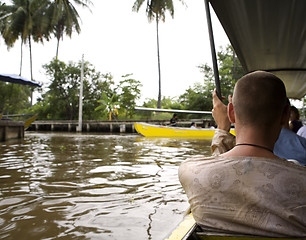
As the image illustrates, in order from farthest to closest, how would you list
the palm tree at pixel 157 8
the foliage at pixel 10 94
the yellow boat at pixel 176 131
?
the foliage at pixel 10 94 < the palm tree at pixel 157 8 < the yellow boat at pixel 176 131

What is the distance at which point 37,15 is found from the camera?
27.6 m

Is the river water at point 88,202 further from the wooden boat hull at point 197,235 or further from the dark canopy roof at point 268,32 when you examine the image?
the dark canopy roof at point 268,32

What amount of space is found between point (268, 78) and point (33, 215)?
98.2 inches

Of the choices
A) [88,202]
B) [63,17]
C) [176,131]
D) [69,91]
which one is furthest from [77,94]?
[88,202]

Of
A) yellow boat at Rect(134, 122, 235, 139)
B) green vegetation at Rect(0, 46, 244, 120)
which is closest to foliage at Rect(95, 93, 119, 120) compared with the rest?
green vegetation at Rect(0, 46, 244, 120)

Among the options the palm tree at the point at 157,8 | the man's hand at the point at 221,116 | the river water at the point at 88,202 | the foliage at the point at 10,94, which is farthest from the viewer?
the foliage at the point at 10,94

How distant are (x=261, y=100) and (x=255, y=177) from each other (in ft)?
1.07

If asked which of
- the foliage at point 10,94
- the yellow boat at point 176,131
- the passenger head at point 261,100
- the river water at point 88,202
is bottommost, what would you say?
the river water at point 88,202

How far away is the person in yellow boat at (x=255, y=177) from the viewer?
3.68 ft

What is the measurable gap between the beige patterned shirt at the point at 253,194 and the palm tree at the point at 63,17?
28.6 meters

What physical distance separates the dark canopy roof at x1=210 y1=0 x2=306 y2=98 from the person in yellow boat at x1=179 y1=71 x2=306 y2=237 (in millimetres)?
1429

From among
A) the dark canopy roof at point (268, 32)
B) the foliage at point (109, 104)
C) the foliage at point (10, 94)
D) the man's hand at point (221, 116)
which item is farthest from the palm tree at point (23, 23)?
the man's hand at point (221, 116)

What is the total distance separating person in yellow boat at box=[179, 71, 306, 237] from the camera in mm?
1121

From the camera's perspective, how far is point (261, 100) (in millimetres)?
1179
